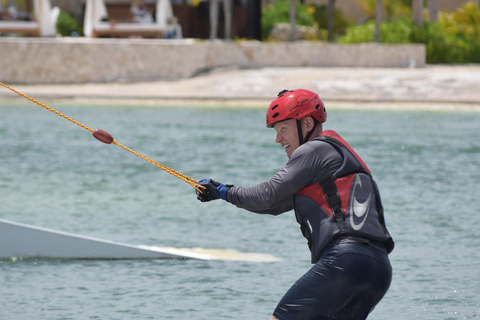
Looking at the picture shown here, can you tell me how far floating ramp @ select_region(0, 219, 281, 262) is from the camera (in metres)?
8.80

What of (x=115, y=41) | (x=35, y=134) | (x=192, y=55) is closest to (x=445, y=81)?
(x=192, y=55)

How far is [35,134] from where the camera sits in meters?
20.8

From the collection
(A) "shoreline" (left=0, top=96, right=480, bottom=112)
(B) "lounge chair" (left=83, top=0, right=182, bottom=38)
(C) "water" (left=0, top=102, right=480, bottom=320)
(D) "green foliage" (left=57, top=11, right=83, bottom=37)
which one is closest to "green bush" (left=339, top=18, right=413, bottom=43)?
(B) "lounge chair" (left=83, top=0, right=182, bottom=38)

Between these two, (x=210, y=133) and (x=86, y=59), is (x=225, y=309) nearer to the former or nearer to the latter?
(x=210, y=133)

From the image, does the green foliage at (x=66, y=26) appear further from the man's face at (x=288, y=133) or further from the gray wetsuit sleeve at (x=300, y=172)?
the gray wetsuit sleeve at (x=300, y=172)

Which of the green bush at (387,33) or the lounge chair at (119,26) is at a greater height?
the lounge chair at (119,26)

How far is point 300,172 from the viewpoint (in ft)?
15.4

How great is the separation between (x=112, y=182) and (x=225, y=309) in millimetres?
7251

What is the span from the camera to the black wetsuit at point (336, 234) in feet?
15.0

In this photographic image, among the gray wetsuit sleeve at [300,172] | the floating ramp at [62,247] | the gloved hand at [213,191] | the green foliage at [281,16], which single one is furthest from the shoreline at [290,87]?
the gray wetsuit sleeve at [300,172]

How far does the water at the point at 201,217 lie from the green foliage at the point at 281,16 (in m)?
20.3

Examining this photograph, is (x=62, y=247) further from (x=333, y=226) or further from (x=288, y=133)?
(x=333, y=226)

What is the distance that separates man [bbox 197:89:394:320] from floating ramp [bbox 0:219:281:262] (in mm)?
4248

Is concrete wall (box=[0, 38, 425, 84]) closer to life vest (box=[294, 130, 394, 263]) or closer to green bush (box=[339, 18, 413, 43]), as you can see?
green bush (box=[339, 18, 413, 43])
